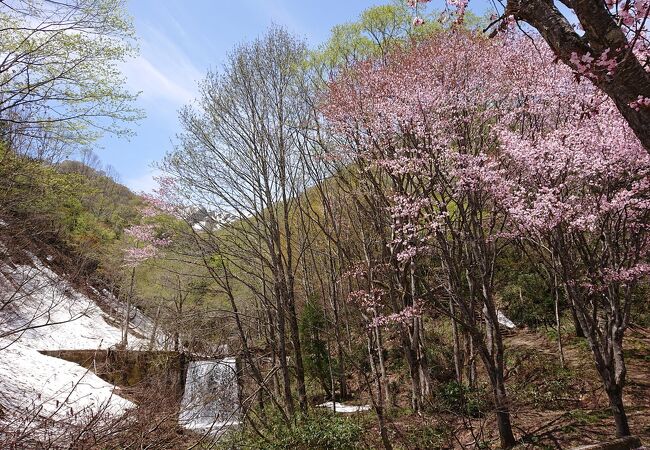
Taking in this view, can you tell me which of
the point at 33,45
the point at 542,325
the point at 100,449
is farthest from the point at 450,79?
the point at 542,325

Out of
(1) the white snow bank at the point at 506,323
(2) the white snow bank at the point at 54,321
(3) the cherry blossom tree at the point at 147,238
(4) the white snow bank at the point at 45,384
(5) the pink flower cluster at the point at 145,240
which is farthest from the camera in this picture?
(5) the pink flower cluster at the point at 145,240

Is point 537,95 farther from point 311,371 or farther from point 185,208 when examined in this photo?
point 311,371

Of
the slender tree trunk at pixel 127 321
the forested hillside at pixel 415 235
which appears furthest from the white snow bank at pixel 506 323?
the slender tree trunk at pixel 127 321

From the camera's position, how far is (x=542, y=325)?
12719mm

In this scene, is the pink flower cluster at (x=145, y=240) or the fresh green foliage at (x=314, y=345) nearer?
the fresh green foliage at (x=314, y=345)

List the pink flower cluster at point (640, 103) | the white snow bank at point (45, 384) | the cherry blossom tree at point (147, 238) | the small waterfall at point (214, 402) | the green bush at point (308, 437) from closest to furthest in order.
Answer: the pink flower cluster at point (640, 103) < the small waterfall at point (214, 402) < the green bush at point (308, 437) < the white snow bank at point (45, 384) < the cherry blossom tree at point (147, 238)

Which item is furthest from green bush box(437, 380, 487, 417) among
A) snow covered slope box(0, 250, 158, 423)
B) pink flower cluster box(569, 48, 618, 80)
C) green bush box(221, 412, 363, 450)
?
pink flower cluster box(569, 48, 618, 80)

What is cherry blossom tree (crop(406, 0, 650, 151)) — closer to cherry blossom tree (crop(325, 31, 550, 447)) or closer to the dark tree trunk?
the dark tree trunk

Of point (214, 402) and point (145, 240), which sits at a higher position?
point (145, 240)

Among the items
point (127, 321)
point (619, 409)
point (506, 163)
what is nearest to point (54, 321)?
point (127, 321)

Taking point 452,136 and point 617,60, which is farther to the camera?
point 452,136

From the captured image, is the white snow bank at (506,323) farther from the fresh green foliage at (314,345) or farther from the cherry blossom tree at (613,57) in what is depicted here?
the cherry blossom tree at (613,57)

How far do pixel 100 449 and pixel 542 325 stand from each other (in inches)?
456

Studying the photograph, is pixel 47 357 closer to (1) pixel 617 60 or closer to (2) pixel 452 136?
(2) pixel 452 136
